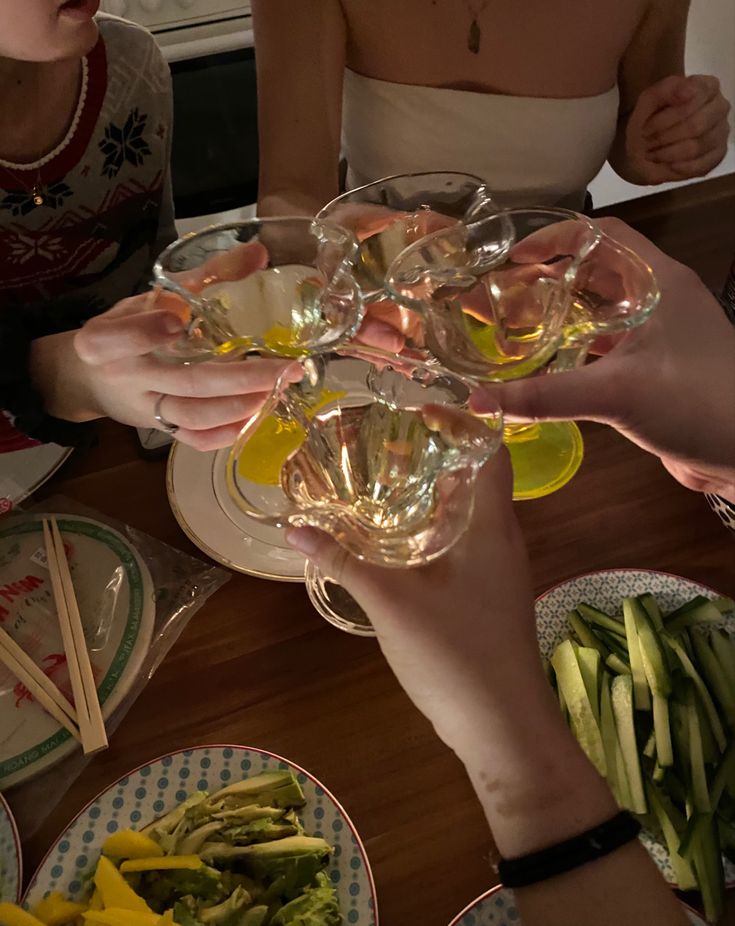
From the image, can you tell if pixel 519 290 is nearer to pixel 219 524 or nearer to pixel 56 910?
pixel 219 524

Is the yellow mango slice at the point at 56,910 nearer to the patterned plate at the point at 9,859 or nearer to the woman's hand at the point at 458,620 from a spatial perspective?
the patterned plate at the point at 9,859

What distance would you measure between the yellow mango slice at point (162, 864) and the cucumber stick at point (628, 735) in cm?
34

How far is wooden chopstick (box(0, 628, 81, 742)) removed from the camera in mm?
617

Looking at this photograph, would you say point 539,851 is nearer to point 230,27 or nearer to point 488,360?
point 488,360

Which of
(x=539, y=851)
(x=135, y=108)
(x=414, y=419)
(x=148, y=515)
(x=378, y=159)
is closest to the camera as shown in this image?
(x=539, y=851)

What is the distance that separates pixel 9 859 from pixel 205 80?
59.2 inches

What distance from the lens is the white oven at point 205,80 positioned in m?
1.57

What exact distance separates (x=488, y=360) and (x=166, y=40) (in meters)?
1.36

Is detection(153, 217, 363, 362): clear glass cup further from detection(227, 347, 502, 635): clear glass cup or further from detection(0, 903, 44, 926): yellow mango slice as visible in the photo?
detection(0, 903, 44, 926): yellow mango slice

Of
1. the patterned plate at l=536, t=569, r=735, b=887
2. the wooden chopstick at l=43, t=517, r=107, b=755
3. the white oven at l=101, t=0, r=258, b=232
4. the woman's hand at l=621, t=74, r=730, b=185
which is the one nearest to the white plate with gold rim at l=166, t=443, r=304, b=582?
the wooden chopstick at l=43, t=517, r=107, b=755

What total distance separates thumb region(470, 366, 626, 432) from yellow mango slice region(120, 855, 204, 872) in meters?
0.41

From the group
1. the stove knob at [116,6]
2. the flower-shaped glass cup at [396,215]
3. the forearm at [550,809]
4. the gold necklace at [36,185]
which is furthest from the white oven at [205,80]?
the forearm at [550,809]

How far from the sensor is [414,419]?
1.97 ft

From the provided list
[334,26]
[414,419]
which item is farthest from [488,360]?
[334,26]
